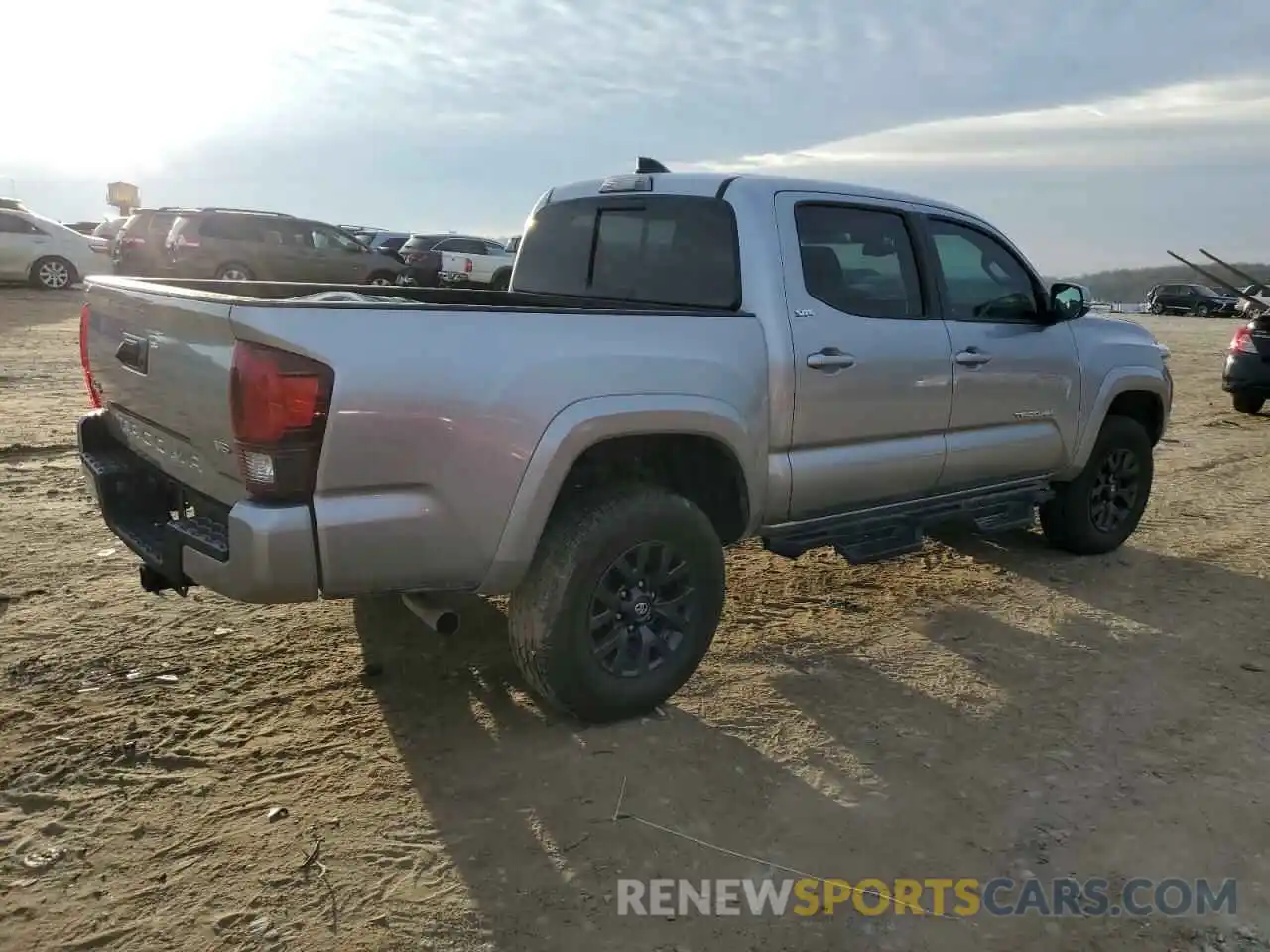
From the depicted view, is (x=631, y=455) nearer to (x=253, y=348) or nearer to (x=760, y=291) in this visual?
(x=760, y=291)

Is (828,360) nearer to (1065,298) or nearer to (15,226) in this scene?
(1065,298)

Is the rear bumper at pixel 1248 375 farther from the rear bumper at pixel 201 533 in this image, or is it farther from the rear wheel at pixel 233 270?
the rear wheel at pixel 233 270

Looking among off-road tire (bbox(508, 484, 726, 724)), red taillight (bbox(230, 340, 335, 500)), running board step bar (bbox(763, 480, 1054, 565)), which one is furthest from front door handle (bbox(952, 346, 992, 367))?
red taillight (bbox(230, 340, 335, 500))

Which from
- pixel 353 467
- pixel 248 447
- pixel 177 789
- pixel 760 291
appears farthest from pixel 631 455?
pixel 177 789

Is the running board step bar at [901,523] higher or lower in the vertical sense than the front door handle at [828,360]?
lower

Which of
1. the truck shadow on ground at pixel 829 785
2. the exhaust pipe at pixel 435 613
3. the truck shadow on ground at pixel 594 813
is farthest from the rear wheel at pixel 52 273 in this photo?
the exhaust pipe at pixel 435 613

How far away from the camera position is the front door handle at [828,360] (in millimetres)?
3848

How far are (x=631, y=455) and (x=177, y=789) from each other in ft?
5.90

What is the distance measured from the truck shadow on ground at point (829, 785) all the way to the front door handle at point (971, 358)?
1297 millimetres

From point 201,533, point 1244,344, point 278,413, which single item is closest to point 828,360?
point 278,413

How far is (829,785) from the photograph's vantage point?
125 inches

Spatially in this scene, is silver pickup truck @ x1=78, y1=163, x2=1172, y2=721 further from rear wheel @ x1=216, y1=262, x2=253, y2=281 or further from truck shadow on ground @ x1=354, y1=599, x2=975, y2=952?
rear wheel @ x1=216, y1=262, x2=253, y2=281

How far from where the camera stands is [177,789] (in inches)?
119

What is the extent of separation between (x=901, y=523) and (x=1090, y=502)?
1823 mm
